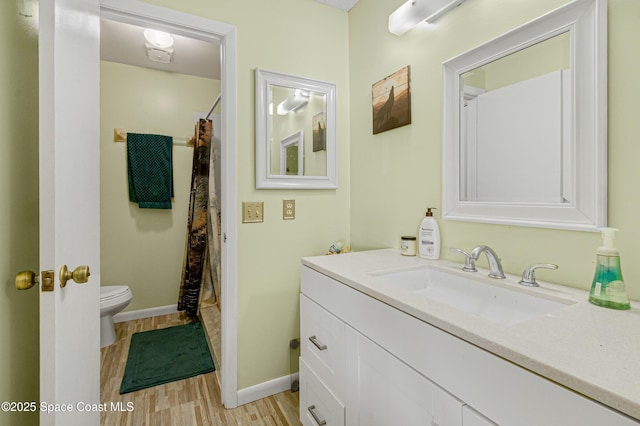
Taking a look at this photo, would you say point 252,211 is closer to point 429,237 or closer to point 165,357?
point 429,237

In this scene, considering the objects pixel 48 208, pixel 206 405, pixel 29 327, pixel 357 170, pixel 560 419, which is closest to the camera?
pixel 560 419

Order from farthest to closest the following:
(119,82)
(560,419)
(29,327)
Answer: (119,82)
(29,327)
(560,419)

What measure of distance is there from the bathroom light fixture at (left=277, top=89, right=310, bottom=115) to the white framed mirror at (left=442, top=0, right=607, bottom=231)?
34.1 inches

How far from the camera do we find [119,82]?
2.80m

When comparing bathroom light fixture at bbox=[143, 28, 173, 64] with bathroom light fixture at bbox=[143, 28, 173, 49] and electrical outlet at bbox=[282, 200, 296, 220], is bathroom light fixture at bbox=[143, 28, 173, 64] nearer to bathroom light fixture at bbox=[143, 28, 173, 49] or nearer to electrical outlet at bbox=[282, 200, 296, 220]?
bathroom light fixture at bbox=[143, 28, 173, 49]

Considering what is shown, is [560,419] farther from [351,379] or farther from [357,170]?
[357,170]

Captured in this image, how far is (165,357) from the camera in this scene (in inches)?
88.0

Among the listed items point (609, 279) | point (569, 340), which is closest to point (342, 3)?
point (609, 279)

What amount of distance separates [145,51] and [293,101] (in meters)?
1.68

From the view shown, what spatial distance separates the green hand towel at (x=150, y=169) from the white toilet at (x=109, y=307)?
83 cm

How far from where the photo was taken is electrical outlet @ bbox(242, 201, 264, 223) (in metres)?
1.73

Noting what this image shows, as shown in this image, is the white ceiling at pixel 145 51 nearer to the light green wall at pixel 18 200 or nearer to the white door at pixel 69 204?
the white door at pixel 69 204

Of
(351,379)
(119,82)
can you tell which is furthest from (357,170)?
(119,82)

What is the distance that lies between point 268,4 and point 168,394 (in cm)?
242
